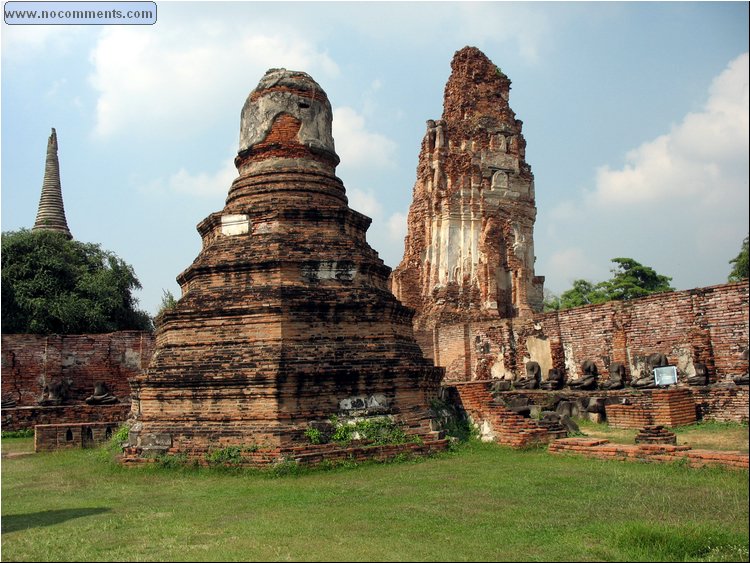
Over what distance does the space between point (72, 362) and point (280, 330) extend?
13.1 meters

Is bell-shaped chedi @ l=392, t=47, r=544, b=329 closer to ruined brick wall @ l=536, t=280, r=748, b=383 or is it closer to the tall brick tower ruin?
the tall brick tower ruin

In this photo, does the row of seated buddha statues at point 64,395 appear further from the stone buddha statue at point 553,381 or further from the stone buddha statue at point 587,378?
the stone buddha statue at point 587,378

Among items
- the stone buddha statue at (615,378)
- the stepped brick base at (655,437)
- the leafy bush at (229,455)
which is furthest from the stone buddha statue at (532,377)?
the leafy bush at (229,455)

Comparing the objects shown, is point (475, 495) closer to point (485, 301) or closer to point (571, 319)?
point (571, 319)

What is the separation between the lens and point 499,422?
10961mm

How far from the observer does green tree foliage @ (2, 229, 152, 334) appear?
22.8m

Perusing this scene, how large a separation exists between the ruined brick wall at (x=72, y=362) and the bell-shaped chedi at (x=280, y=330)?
9873 millimetres

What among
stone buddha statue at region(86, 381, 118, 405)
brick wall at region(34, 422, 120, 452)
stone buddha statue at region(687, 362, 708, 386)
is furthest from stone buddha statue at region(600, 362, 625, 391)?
stone buddha statue at region(86, 381, 118, 405)

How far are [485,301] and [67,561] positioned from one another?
2191 centimetres

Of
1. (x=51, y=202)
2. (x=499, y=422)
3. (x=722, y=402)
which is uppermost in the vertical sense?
(x=51, y=202)

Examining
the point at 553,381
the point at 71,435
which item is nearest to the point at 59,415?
the point at 71,435

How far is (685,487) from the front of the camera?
6.92 metres

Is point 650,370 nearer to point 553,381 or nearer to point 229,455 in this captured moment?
point 553,381

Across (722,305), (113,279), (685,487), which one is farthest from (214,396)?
(113,279)
